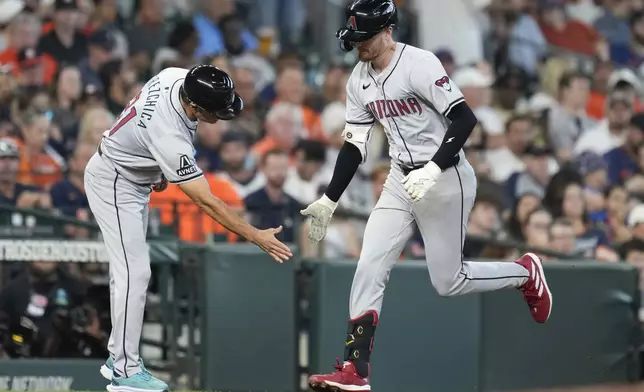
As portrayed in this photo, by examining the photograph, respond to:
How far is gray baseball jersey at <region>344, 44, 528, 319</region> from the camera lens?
635cm

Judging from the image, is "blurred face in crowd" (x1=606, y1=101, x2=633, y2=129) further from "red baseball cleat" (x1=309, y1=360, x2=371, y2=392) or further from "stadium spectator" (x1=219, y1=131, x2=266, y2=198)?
"red baseball cleat" (x1=309, y1=360, x2=371, y2=392)

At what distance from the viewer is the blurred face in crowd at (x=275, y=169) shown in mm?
9641

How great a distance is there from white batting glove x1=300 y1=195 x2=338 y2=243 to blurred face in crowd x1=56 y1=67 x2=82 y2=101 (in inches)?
182

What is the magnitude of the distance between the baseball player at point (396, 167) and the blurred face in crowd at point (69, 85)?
465 cm

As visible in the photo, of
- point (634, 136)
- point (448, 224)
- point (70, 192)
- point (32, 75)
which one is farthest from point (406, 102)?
point (634, 136)

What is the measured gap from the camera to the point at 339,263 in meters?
8.37

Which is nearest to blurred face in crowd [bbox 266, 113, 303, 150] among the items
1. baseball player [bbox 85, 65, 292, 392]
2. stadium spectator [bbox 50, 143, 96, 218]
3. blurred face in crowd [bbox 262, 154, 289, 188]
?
blurred face in crowd [bbox 262, 154, 289, 188]

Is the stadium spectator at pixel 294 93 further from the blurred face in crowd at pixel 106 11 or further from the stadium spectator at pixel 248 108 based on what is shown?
the blurred face in crowd at pixel 106 11

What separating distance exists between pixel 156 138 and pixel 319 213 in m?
0.93

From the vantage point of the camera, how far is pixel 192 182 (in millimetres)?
6188

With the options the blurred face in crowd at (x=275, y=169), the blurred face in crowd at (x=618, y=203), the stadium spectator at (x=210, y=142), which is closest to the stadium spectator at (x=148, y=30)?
the stadium spectator at (x=210, y=142)

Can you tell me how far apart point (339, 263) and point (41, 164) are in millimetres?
2919

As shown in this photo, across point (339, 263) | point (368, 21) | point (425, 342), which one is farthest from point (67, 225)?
point (368, 21)

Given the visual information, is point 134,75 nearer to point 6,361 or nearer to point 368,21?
point 6,361
